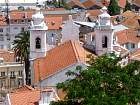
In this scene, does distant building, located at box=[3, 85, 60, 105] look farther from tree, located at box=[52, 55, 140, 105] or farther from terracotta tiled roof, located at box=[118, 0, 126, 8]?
terracotta tiled roof, located at box=[118, 0, 126, 8]

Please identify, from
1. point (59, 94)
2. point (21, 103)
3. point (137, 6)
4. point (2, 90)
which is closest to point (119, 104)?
point (21, 103)

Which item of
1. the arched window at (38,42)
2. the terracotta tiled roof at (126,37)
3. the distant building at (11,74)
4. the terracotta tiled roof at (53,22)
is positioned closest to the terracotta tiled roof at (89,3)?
the terracotta tiled roof at (53,22)

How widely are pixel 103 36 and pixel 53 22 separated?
38963mm

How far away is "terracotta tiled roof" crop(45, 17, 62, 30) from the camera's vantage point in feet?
301

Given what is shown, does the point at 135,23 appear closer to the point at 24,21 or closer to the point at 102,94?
the point at 24,21

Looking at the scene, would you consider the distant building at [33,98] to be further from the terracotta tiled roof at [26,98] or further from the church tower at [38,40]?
the church tower at [38,40]

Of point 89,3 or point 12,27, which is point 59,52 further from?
point 89,3

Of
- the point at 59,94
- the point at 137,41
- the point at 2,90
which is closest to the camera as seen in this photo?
the point at 59,94

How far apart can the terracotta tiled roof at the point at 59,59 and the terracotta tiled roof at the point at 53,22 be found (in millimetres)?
39258

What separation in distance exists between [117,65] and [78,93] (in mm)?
2614

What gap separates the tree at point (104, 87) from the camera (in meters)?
25.4

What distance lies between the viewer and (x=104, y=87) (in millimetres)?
26375

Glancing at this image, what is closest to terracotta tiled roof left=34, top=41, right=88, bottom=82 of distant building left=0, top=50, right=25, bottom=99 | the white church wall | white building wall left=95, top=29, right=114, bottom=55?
white building wall left=95, top=29, right=114, bottom=55

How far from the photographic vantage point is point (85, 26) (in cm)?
9044
